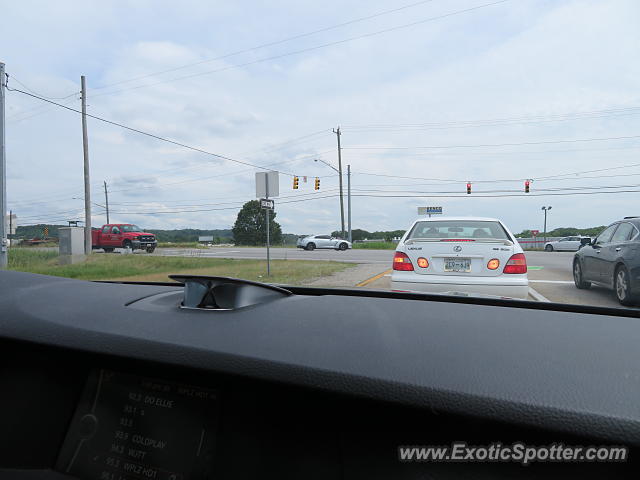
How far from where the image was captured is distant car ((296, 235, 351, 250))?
116 feet

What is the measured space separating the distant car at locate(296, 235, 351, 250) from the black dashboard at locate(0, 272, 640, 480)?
33.6m

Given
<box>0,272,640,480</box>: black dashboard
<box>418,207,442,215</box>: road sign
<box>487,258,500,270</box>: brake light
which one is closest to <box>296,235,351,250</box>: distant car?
<box>418,207,442,215</box>: road sign

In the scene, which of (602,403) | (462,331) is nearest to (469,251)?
(462,331)

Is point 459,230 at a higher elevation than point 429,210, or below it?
below

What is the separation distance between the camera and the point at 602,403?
918 mm

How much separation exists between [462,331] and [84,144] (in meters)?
26.0

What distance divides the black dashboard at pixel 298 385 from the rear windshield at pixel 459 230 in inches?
162

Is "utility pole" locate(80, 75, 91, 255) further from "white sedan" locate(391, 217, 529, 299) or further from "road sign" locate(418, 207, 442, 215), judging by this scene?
"road sign" locate(418, 207, 442, 215)

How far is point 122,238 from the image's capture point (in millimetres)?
32000

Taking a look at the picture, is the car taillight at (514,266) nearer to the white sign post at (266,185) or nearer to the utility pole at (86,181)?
the white sign post at (266,185)

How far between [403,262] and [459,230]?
39.8 inches

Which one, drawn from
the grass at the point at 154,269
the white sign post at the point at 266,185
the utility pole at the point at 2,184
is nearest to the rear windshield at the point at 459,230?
the grass at the point at 154,269

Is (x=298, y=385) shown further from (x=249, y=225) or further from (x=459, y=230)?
(x=249, y=225)

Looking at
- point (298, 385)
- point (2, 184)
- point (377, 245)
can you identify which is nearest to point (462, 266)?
point (298, 385)
